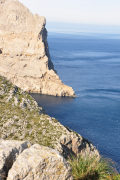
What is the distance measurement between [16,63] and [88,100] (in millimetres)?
41232

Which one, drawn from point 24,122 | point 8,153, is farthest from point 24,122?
point 8,153

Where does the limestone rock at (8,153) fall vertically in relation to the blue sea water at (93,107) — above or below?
above

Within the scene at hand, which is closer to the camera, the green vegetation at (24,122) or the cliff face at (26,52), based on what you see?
the green vegetation at (24,122)

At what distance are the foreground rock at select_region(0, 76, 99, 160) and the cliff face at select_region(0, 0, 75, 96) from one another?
7495 cm

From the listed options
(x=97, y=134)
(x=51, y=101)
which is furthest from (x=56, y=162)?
(x=51, y=101)

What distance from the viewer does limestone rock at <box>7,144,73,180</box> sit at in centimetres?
866

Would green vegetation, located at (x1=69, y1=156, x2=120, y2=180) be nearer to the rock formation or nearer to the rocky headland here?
the rock formation

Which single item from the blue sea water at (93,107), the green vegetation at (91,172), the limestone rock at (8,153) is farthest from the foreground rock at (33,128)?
the blue sea water at (93,107)

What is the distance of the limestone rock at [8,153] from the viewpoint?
8.77m

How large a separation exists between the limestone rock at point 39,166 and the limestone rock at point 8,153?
0.31 meters

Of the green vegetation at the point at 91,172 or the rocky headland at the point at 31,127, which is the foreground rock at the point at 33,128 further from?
the green vegetation at the point at 91,172

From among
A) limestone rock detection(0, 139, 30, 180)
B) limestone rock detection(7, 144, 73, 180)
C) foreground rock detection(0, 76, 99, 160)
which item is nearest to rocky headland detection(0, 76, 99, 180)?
foreground rock detection(0, 76, 99, 160)

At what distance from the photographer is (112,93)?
13050 centimetres

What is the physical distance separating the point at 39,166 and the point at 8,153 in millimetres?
1350
